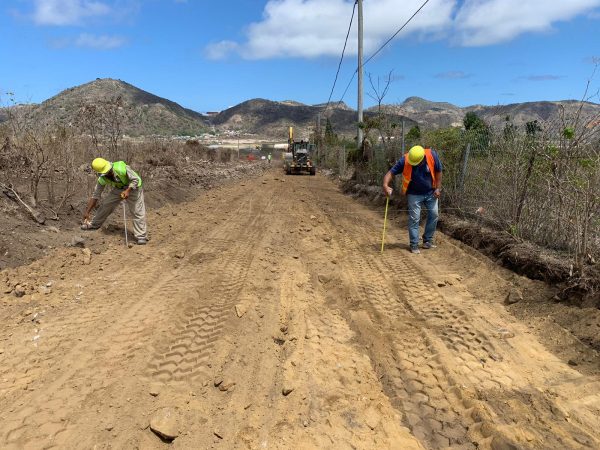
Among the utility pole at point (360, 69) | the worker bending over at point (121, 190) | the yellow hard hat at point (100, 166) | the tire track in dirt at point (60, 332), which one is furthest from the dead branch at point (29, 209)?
the utility pole at point (360, 69)

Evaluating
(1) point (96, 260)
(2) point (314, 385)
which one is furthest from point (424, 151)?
(1) point (96, 260)

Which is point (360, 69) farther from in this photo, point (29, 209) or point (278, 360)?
point (278, 360)

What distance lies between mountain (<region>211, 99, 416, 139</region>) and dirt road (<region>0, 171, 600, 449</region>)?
96.8m

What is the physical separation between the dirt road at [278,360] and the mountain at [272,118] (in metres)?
96.8

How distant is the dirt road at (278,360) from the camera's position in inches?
123

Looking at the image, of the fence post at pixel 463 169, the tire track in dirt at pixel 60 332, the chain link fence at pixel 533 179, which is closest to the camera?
the tire track in dirt at pixel 60 332

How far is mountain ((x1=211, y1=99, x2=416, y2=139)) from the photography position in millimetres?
107688

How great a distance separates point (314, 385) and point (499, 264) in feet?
13.4

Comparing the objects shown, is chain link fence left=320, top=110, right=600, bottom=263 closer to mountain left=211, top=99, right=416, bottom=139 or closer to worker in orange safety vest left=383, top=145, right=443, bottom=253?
worker in orange safety vest left=383, top=145, right=443, bottom=253

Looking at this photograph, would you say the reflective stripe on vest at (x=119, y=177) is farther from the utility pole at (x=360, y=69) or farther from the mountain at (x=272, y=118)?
the mountain at (x=272, y=118)

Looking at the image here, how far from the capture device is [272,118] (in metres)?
119

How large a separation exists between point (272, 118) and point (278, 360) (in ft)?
389

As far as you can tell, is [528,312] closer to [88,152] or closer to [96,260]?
[96,260]

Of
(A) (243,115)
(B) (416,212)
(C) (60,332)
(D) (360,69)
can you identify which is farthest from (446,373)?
(A) (243,115)
